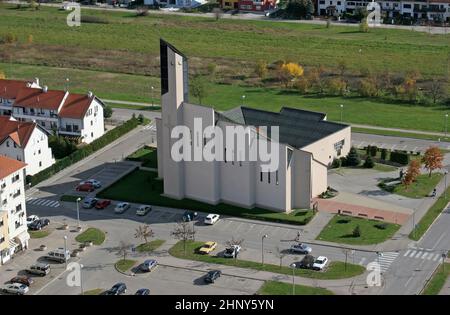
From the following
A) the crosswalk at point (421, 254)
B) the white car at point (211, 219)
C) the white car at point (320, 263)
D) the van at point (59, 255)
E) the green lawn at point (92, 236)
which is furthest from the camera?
the white car at point (211, 219)

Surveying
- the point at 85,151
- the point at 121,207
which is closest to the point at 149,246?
the point at 121,207

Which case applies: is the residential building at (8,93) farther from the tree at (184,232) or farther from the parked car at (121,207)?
the tree at (184,232)

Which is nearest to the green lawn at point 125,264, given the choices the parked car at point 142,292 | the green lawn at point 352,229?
the parked car at point 142,292

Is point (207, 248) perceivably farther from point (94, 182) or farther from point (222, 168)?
point (94, 182)

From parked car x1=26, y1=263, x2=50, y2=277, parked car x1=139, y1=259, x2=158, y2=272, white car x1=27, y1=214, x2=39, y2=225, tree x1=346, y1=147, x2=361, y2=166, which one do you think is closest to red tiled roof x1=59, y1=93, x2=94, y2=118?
white car x1=27, y1=214, x2=39, y2=225

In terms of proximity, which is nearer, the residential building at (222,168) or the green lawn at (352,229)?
the green lawn at (352,229)
